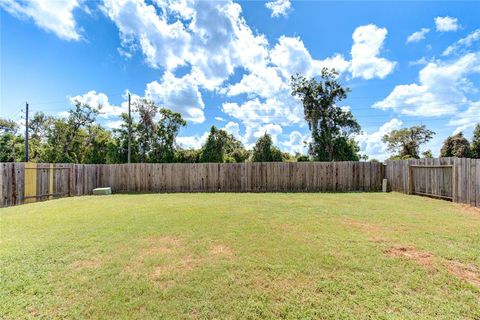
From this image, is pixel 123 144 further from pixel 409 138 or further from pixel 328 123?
pixel 409 138

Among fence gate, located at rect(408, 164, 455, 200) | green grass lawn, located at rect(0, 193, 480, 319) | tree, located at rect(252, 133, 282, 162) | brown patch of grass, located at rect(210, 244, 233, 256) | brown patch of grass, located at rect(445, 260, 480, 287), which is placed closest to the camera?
green grass lawn, located at rect(0, 193, 480, 319)

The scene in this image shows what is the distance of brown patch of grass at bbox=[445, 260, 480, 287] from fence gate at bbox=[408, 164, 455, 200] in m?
6.72

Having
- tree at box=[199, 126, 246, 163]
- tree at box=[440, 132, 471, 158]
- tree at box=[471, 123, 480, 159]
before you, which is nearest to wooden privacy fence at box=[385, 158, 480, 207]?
tree at box=[199, 126, 246, 163]

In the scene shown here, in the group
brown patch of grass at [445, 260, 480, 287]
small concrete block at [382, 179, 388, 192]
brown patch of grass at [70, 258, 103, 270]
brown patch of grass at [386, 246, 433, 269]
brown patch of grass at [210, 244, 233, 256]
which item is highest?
small concrete block at [382, 179, 388, 192]

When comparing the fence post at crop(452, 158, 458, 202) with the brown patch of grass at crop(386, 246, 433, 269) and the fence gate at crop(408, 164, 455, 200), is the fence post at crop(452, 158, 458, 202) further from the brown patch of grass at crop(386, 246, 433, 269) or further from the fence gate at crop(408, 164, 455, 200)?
the brown patch of grass at crop(386, 246, 433, 269)

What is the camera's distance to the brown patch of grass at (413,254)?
331cm

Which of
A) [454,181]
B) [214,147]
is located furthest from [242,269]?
[214,147]

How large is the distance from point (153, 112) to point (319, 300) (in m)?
21.5

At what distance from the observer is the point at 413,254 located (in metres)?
3.59

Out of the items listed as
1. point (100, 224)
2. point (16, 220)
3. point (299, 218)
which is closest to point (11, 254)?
point (100, 224)

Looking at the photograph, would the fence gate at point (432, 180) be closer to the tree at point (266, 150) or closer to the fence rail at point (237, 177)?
the fence rail at point (237, 177)

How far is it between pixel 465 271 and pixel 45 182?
13.4m

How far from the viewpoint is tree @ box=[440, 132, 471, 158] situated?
23547 millimetres

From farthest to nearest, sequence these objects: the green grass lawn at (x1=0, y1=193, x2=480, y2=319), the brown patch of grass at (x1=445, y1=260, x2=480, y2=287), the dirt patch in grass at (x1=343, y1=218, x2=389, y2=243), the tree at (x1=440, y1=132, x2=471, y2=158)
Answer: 1. the tree at (x1=440, y1=132, x2=471, y2=158)
2. the dirt patch in grass at (x1=343, y1=218, x2=389, y2=243)
3. the brown patch of grass at (x1=445, y1=260, x2=480, y2=287)
4. the green grass lawn at (x1=0, y1=193, x2=480, y2=319)
